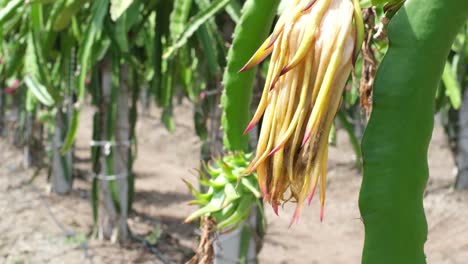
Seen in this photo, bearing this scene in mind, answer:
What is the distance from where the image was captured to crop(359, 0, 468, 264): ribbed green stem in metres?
0.33

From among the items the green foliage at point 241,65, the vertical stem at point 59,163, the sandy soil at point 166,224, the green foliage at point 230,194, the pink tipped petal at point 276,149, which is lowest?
the sandy soil at point 166,224

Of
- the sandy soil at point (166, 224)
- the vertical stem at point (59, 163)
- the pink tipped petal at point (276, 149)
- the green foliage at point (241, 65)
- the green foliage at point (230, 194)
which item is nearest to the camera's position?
the pink tipped petal at point (276, 149)

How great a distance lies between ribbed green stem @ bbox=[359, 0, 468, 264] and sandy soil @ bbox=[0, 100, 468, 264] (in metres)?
1.76

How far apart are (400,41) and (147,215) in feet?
12.0

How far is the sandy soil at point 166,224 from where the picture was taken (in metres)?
2.96

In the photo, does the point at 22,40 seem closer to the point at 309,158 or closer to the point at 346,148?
the point at 309,158

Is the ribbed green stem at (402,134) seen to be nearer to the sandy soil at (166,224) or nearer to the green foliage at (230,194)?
the green foliage at (230,194)

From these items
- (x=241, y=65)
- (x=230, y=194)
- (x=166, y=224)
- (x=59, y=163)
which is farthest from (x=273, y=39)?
(x=59, y=163)

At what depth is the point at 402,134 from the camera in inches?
12.9

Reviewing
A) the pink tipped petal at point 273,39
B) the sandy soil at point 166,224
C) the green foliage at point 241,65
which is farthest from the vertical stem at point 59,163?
the pink tipped petal at point 273,39

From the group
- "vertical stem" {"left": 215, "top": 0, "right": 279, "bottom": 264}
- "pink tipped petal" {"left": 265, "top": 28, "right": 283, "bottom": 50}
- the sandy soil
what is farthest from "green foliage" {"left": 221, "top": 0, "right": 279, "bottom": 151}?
the sandy soil

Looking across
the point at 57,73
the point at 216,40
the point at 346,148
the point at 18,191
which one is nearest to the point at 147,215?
the point at 18,191

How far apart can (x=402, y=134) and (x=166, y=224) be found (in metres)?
3.49

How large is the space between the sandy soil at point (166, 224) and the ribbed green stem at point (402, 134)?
176 cm
